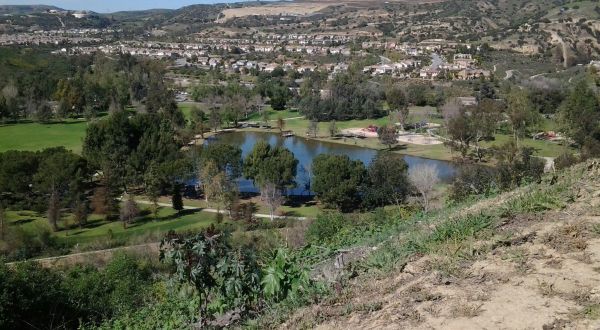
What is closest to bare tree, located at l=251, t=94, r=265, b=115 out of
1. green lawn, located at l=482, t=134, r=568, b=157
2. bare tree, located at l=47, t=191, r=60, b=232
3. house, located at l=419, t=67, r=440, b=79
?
house, located at l=419, t=67, r=440, b=79

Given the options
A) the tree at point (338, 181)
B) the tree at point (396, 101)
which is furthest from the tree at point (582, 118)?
the tree at point (338, 181)

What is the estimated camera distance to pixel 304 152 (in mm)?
40344

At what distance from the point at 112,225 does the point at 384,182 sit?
1251cm

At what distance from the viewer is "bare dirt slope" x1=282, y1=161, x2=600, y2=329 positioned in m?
3.47

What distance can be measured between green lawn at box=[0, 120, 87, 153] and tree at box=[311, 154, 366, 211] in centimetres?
2125

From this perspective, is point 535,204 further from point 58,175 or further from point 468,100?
point 468,100

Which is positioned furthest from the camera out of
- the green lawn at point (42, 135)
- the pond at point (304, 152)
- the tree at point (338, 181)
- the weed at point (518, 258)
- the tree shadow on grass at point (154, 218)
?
the green lawn at point (42, 135)

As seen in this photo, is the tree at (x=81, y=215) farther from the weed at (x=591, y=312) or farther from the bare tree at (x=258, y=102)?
the bare tree at (x=258, y=102)

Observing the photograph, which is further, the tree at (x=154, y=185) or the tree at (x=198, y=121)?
the tree at (x=198, y=121)

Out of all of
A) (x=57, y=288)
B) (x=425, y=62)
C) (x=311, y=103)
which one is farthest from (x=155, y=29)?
(x=57, y=288)

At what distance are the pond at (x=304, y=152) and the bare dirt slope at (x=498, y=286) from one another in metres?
24.4

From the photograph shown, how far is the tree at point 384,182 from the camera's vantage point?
25141 millimetres

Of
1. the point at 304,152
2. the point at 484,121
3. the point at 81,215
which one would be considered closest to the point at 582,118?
the point at 484,121

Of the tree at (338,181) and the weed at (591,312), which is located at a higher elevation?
the weed at (591,312)
